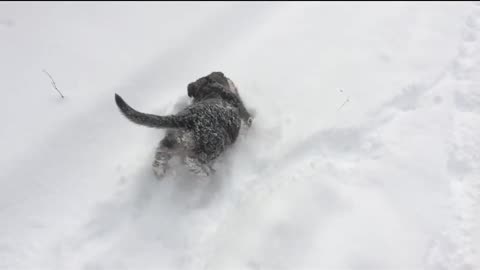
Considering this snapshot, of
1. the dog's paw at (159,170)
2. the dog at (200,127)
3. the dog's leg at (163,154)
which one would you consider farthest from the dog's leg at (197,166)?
the dog's paw at (159,170)

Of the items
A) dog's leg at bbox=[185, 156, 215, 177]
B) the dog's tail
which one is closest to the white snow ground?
dog's leg at bbox=[185, 156, 215, 177]

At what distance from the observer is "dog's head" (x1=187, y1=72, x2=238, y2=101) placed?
3.54 meters

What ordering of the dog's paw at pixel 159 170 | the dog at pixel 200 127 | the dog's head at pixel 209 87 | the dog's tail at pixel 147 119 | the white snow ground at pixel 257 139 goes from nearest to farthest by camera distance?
the dog's tail at pixel 147 119 → the dog at pixel 200 127 → the white snow ground at pixel 257 139 → the dog's paw at pixel 159 170 → the dog's head at pixel 209 87

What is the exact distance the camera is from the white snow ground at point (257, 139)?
2969 millimetres

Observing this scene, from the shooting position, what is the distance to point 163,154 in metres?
3.06

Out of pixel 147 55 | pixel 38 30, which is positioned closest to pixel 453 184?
pixel 147 55

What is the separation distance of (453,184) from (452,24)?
8.53 ft

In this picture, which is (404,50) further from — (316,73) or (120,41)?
(120,41)

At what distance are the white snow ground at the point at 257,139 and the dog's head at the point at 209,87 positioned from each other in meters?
0.44

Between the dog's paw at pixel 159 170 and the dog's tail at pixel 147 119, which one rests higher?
the dog's tail at pixel 147 119

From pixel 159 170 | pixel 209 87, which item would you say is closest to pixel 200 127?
pixel 159 170

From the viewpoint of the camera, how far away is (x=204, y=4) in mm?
4906

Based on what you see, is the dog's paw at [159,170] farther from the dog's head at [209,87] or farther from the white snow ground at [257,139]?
the dog's head at [209,87]

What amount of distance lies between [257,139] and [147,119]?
1539 mm
